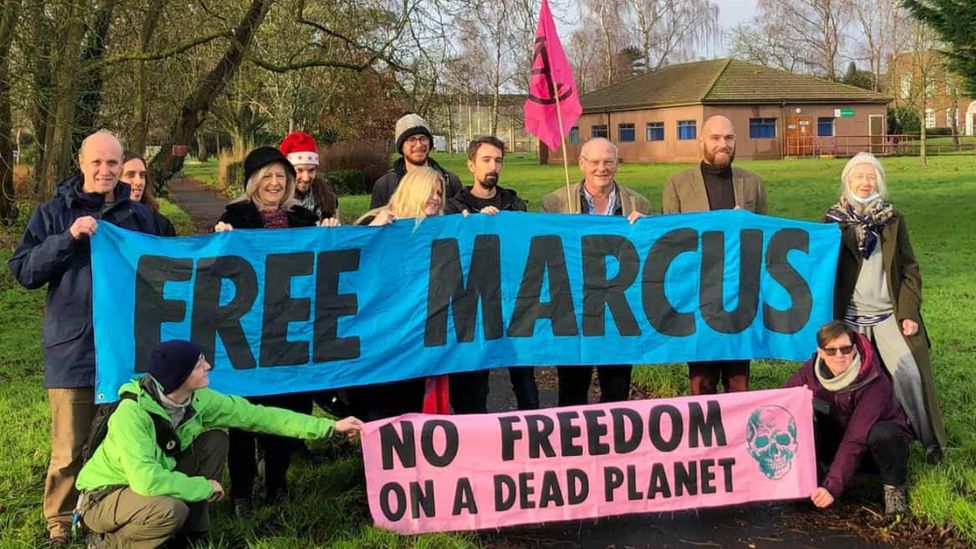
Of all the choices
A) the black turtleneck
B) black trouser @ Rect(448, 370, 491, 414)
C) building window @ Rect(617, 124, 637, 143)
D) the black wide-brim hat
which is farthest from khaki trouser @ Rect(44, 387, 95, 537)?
building window @ Rect(617, 124, 637, 143)

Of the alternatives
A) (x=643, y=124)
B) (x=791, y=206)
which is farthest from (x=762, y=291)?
(x=643, y=124)

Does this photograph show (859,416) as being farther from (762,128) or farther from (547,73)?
→ (762,128)

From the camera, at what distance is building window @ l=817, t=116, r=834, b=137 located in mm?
47906

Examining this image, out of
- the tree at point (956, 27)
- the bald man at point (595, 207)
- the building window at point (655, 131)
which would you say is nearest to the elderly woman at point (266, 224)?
the bald man at point (595, 207)

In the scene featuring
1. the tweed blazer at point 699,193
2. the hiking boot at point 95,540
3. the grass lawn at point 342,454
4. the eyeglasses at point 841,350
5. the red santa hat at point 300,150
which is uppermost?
the red santa hat at point 300,150

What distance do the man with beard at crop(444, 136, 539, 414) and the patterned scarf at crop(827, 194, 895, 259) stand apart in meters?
1.81

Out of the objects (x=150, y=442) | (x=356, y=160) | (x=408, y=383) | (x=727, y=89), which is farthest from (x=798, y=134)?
(x=150, y=442)

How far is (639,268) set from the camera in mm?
5121

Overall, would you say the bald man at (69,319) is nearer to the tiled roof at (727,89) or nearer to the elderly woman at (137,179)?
the elderly woman at (137,179)

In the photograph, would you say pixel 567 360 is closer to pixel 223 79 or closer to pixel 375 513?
pixel 375 513

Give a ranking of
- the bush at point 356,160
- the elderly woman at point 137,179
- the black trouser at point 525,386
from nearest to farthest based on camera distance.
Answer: the elderly woman at point 137,179, the black trouser at point 525,386, the bush at point 356,160

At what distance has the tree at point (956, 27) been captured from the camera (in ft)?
45.1

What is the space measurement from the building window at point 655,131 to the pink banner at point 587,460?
4599cm

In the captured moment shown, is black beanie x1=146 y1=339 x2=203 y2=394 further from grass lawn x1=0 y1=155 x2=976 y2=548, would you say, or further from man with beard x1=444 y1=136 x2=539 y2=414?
man with beard x1=444 y1=136 x2=539 y2=414
